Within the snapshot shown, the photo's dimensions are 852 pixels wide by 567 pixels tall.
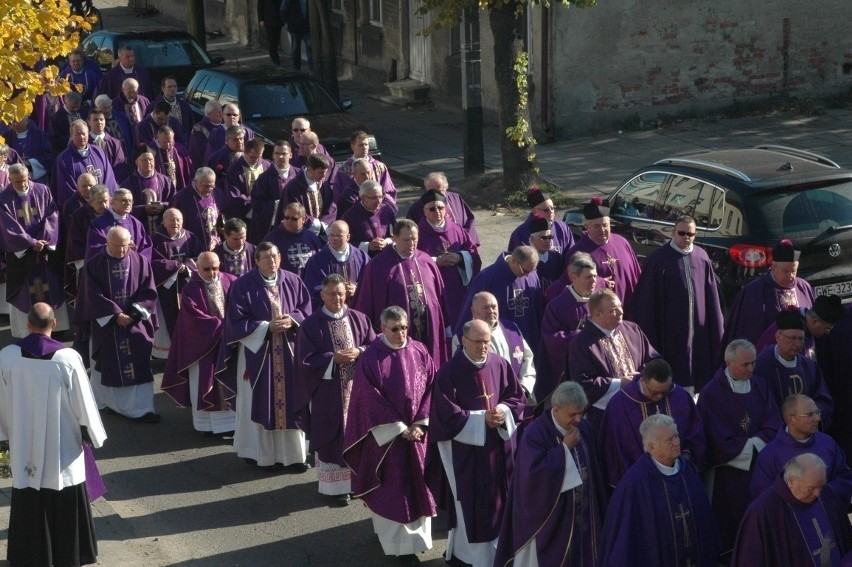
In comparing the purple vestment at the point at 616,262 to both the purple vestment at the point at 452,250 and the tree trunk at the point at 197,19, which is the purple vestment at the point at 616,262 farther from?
the tree trunk at the point at 197,19

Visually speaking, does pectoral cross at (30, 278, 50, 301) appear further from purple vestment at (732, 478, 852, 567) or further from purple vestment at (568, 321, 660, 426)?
purple vestment at (732, 478, 852, 567)

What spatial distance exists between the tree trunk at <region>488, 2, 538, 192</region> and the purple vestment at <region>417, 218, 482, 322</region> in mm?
6329

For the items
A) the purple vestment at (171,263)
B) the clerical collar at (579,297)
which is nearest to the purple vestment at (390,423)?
the clerical collar at (579,297)

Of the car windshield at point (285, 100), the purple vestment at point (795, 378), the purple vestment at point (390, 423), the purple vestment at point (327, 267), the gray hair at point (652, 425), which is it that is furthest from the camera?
the car windshield at point (285, 100)

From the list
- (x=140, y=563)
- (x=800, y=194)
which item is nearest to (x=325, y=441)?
(x=140, y=563)

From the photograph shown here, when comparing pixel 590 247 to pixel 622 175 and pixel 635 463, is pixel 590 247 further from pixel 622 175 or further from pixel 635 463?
pixel 622 175

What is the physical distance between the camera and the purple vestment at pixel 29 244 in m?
14.2

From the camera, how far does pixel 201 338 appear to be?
11953mm

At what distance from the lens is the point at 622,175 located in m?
20.0

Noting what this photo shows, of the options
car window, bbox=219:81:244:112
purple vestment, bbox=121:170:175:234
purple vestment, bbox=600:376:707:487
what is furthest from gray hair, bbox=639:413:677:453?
car window, bbox=219:81:244:112

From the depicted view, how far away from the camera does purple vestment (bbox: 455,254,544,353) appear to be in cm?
1091

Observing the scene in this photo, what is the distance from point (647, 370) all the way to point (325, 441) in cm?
284

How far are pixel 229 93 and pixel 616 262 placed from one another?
944 centimetres

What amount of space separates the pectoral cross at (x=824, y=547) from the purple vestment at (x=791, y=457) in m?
0.47
